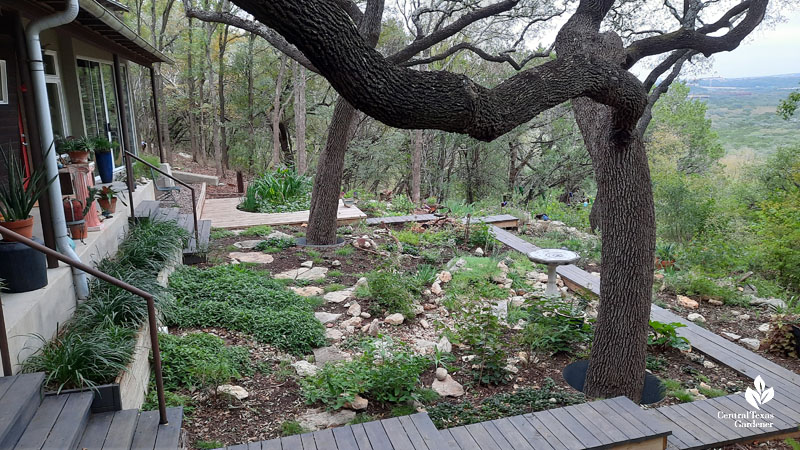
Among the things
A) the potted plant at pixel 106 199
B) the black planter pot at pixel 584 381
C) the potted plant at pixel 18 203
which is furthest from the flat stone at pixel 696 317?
the potted plant at pixel 106 199

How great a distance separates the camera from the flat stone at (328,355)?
4584mm

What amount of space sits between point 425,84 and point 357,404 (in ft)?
7.70

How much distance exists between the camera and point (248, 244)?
26.9 ft

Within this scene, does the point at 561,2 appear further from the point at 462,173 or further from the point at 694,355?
the point at 462,173

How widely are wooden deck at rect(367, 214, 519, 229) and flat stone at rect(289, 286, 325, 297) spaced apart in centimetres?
360

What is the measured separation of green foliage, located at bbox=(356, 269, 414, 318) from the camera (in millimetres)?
5754

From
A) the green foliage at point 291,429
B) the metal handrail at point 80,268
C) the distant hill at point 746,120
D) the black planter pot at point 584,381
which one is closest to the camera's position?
the metal handrail at point 80,268

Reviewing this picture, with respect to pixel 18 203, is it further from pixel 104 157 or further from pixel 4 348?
pixel 104 157

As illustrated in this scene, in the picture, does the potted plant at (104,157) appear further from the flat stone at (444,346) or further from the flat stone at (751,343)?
the flat stone at (751,343)

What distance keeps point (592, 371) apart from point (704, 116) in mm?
20291

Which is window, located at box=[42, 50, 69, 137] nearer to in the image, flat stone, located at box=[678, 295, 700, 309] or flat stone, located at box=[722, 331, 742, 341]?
flat stone, located at box=[678, 295, 700, 309]

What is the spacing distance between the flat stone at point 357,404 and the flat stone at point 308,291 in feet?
8.41

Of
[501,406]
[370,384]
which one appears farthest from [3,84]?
[501,406]

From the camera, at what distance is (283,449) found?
9.62ft
